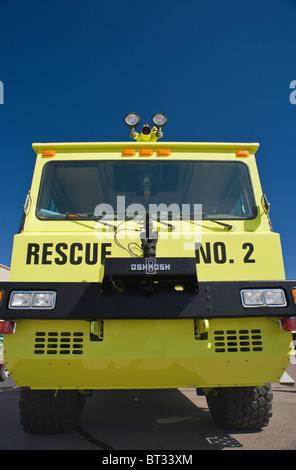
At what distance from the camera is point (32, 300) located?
2.55m

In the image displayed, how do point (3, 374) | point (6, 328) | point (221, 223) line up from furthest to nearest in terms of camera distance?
point (221, 223), point (3, 374), point (6, 328)

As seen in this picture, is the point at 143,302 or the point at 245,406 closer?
the point at 143,302

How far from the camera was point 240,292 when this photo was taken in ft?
8.48

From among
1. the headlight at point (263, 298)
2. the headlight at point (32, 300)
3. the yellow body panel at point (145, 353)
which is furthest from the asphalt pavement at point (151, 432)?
the headlight at point (263, 298)

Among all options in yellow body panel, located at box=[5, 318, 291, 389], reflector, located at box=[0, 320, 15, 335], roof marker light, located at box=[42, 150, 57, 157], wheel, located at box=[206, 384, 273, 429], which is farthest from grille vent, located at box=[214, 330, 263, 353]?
roof marker light, located at box=[42, 150, 57, 157]

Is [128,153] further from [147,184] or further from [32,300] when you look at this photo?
[32,300]

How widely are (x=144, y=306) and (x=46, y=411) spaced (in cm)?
163

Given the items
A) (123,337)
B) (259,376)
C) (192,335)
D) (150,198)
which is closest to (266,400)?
(259,376)

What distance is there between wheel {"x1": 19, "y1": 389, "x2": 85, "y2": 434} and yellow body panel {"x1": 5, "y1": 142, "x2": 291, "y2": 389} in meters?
0.50

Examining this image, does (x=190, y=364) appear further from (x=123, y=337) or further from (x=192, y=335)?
(x=123, y=337)

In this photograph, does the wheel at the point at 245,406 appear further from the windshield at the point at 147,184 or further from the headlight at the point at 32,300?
the headlight at the point at 32,300

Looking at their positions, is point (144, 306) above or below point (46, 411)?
above

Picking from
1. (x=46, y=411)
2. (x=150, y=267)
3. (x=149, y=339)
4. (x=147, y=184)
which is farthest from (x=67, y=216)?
(x=46, y=411)

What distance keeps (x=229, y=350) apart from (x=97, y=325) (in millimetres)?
1112
